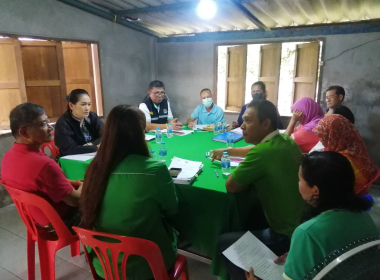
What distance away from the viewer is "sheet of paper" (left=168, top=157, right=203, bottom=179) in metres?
1.88

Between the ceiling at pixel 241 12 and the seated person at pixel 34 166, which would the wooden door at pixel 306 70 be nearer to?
the ceiling at pixel 241 12

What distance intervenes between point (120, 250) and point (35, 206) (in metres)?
0.78

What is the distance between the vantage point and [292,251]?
96cm

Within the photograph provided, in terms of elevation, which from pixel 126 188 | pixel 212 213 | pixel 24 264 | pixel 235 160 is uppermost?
pixel 126 188

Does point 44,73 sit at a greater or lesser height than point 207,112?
greater

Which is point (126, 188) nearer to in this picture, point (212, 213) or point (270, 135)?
point (212, 213)

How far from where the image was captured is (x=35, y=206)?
1.65 meters

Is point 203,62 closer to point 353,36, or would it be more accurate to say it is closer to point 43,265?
point 353,36

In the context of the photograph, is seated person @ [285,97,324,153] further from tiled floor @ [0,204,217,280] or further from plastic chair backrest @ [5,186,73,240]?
plastic chair backrest @ [5,186,73,240]

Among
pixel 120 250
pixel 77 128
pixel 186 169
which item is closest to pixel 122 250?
pixel 120 250

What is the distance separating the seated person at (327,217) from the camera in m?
0.89

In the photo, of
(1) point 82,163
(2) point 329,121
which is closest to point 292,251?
(2) point 329,121

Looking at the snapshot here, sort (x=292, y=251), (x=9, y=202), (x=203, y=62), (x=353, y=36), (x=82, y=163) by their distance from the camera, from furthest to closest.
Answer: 1. (x=203, y=62)
2. (x=353, y=36)
3. (x=9, y=202)
4. (x=82, y=163)
5. (x=292, y=251)

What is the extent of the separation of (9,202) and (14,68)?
173 cm
